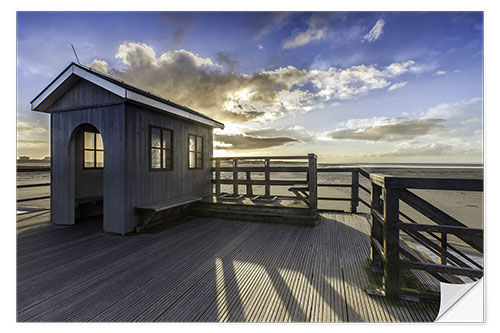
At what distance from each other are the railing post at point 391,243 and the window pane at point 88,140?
270 inches

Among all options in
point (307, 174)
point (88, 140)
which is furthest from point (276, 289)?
point (88, 140)

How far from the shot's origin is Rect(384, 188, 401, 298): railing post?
2043 millimetres

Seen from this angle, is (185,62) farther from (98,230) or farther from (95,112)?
(98,230)

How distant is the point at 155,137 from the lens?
4855mm

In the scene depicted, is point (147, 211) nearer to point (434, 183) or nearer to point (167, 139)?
point (167, 139)

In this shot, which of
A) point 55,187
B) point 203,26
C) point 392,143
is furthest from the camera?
point 392,143

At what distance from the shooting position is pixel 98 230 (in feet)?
14.3

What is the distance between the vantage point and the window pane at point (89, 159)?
5.41 metres

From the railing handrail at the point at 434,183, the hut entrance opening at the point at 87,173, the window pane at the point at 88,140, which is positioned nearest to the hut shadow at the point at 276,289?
the railing handrail at the point at 434,183

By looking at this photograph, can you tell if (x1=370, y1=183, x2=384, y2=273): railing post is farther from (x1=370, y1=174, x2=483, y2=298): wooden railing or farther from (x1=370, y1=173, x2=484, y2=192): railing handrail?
(x1=370, y1=173, x2=484, y2=192): railing handrail

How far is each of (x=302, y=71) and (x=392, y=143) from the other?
4.76 metres

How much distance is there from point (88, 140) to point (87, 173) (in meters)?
0.91

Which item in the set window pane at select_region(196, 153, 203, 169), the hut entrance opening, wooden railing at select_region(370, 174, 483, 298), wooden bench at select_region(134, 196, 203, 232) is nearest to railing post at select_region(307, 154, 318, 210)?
wooden railing at select_region(370, 174, 483, 298)

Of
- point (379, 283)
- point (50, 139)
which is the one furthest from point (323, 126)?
point (50, 139)
